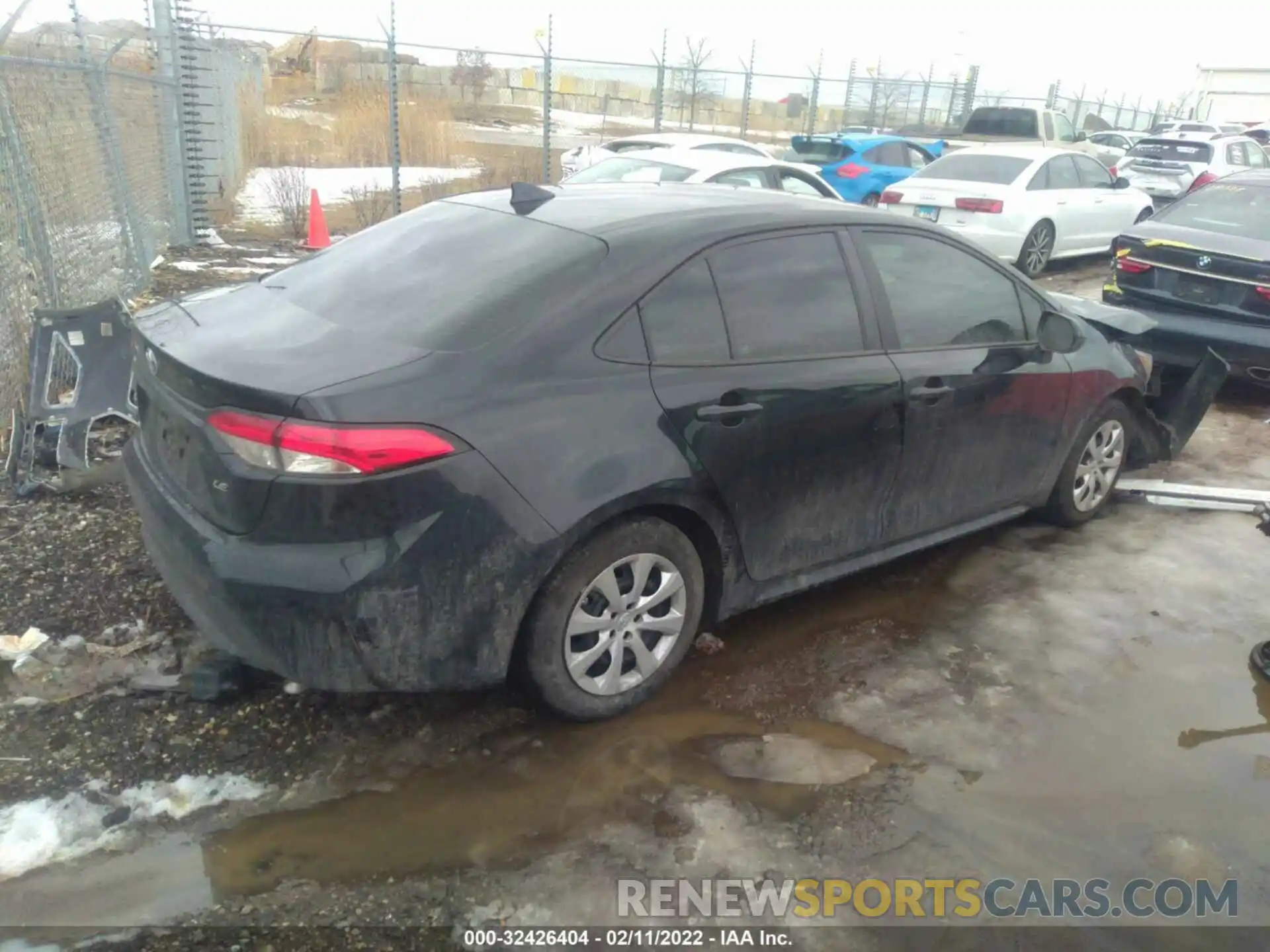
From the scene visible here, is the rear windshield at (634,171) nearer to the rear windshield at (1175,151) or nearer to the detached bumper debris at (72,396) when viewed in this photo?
the detached bumper debris at (72,396)

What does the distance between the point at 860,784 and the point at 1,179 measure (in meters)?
5.39

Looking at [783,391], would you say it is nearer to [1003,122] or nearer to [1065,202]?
[1065,202]

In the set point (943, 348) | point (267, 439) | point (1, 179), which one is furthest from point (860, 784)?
point (1, 179)

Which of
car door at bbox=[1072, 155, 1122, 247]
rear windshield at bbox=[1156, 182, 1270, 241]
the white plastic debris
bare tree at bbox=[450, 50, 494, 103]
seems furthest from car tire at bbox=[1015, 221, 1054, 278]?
bare tree at bbox=[450, 50, 494, 103]

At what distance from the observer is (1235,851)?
2.82 meters

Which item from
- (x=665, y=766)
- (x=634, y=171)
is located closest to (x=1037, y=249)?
(x=634, y=171)

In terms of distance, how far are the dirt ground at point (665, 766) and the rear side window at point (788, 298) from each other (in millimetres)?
1194

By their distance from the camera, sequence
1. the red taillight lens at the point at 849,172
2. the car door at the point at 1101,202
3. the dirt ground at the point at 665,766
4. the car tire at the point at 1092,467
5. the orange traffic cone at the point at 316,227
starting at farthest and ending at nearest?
the red taillight lens at the point at 849,172 < the car door at the point at 1101,202 < the orange traffic cone at the point at 316,227 < the car tire at the point at 1092,467 < the dirt ground at the point at 665,766

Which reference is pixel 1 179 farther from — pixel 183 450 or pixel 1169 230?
pixel 1169 230

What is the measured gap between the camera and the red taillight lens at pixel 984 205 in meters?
10.8

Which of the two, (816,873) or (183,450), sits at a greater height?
(183,450)

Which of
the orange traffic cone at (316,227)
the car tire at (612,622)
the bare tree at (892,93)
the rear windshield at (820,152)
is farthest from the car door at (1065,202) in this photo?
the bare tree at (892,93)
